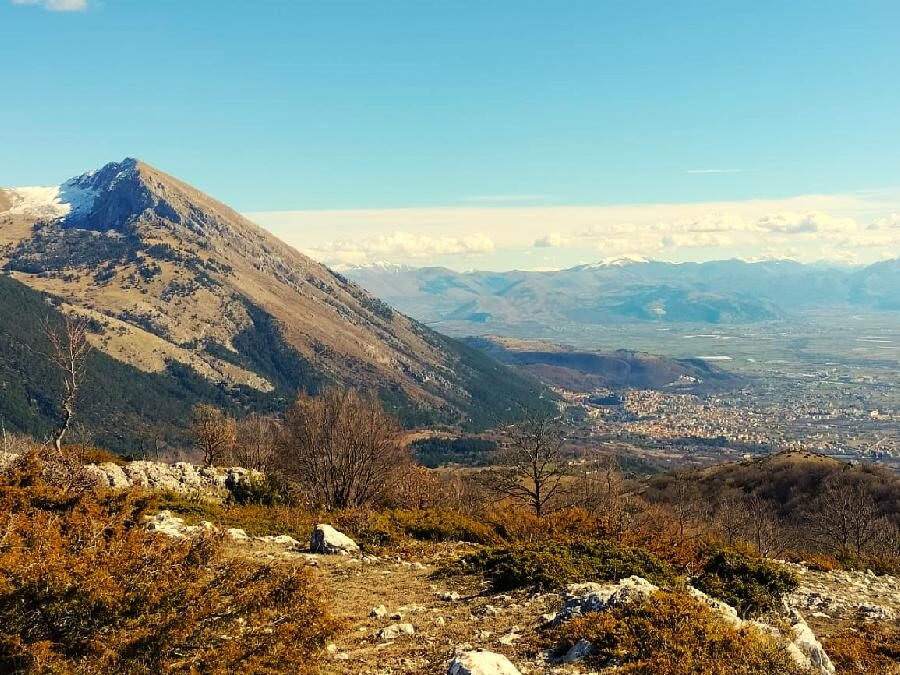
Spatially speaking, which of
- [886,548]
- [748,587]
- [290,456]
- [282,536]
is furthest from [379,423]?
[886,548]

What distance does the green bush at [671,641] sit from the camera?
39.7 feet

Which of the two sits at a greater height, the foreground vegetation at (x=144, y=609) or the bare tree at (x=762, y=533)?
the foreground vegetation at (x=144, y=609)

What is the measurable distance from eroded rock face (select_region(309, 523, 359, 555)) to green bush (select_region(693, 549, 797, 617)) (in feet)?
46.9

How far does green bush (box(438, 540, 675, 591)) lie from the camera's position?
19.6 meters

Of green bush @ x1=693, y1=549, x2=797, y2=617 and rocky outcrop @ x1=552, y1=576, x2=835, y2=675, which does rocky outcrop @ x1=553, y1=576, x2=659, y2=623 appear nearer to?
rocky outcrop @ x1=552, y1=576, x2=835, y2=675

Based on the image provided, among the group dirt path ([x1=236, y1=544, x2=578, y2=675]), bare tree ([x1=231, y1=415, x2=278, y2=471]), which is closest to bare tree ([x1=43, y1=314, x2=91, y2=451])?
dirt path ([x1=236, y1=544, x2=578, y2=675])

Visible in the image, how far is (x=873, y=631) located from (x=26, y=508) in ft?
86.4

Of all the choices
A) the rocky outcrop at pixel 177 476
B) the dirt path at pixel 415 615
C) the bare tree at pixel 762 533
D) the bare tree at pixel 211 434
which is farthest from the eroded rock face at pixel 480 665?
the bare tree at pixel 762 533

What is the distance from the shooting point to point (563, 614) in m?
15.6

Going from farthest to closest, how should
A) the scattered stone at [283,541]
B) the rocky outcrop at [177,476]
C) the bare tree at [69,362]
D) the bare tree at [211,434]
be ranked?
1. the bare tree at [211,434]
2. the rocky outcrop at [177,476]
3. the bare tree at [69,362]
4. the scattered stone at [283,541]

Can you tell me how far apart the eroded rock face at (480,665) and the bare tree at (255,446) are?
2099 inches

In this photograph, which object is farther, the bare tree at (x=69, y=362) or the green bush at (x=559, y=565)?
the bare tree at (x=69, y=362)

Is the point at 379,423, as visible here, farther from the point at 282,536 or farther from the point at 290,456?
the point at 282,536

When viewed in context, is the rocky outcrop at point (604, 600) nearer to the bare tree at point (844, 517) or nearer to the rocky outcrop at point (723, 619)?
the rocky outcrop at point (723, 619)
